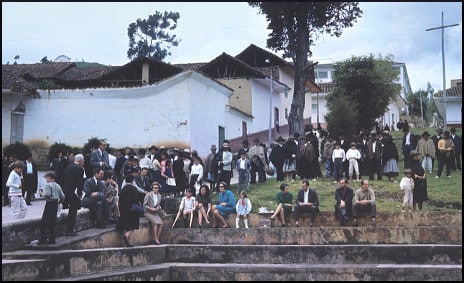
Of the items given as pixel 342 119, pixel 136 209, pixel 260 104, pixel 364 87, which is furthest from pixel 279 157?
pixel 364 87

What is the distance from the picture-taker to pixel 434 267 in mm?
11422

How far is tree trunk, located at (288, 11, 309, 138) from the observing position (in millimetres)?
→ 31250

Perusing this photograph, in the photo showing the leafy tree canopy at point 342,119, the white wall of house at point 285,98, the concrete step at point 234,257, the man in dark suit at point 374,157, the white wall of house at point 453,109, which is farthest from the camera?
the white wall of house at point 453,109

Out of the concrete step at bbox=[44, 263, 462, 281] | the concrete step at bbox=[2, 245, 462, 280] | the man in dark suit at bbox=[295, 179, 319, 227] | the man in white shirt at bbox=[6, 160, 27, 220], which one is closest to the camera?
the concrete step at bbox=[2, 245, 462, 280]

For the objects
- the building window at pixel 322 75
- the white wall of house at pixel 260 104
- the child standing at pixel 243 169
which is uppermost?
the building window at pixel 322 75

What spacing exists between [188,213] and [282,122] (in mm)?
30835

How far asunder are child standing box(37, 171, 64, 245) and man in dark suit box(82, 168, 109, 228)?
1627mm

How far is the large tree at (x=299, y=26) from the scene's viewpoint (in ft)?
102

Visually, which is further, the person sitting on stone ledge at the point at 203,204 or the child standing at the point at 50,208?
the person sitting on stone ledge at the point at 203,204

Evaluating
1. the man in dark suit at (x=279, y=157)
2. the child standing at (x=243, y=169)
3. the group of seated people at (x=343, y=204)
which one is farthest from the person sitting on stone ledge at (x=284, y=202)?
the man in dark suit at (x=279, y=157)

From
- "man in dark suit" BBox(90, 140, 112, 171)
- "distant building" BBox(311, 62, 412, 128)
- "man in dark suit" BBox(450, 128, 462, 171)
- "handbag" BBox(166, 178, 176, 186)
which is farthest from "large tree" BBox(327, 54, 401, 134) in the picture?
"man in dark suit" BBox(90, 140, 112, 171)

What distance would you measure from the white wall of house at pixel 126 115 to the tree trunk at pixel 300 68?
621 cm

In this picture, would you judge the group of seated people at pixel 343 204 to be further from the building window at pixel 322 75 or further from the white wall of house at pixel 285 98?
the building window at pixel 322 75

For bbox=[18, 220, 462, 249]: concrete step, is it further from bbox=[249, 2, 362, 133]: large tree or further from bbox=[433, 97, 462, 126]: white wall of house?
bbox=[433, 97, 462, 126]: white wall of house
